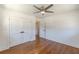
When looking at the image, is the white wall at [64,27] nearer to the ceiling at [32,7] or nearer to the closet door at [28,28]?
the ceiling at [32,7]

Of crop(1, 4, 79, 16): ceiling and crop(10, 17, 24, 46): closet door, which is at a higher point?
crop(1, 4, 79, 16): ceiling

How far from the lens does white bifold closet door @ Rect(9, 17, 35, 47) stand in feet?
4.21

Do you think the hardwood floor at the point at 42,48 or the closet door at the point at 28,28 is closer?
the hardwood floor at the point at 42,48

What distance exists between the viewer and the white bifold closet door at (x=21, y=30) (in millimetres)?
1283

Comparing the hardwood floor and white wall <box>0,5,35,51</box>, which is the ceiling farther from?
the hardwood floor

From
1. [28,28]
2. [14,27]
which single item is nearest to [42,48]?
[28,28]

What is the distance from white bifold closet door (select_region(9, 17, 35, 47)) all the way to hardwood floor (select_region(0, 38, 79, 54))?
8cm

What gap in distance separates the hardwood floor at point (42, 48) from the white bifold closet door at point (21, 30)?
77 mm

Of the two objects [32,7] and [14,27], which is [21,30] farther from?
[32,7]

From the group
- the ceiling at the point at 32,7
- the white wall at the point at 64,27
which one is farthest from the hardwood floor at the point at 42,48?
the ceiling at the point at 32,7

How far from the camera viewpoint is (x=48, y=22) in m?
1.40

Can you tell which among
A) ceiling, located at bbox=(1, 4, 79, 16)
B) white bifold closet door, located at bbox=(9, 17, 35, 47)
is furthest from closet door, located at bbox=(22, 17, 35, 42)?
ceiling, located at bbox=(1, 4, 79, 16)

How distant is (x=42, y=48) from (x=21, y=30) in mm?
406
